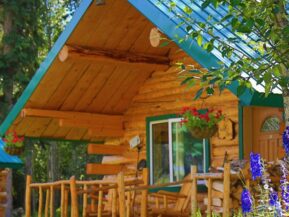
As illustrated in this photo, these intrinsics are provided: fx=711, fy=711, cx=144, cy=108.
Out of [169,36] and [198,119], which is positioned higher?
[169,36]

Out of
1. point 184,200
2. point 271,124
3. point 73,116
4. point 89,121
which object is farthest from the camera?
point 89,121

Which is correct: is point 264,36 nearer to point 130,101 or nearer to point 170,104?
point 170,104

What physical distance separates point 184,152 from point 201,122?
2.07 meters

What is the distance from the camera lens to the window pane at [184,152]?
1189cm

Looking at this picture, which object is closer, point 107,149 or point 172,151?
point 172,151

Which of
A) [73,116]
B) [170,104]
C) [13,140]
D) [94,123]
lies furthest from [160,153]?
[13,140]

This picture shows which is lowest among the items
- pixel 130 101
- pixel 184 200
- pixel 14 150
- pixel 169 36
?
pixel 184 200

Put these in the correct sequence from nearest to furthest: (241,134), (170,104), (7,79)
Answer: (241,134) → (170,104) → (7,79)

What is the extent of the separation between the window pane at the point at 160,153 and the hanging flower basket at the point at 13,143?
→ 263cm

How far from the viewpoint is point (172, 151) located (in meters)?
12.3

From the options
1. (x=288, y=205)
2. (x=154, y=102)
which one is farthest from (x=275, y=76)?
(x=154, y=102)

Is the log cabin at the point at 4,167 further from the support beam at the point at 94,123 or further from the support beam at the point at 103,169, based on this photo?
the support beam at the point at 94,123

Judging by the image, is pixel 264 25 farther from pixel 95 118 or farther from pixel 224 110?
pixel 95 118

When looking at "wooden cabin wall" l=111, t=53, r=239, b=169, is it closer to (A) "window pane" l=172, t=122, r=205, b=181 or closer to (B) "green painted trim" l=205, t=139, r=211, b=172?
(B) "green painted trim" l=205, t=139, r=211, b=172
